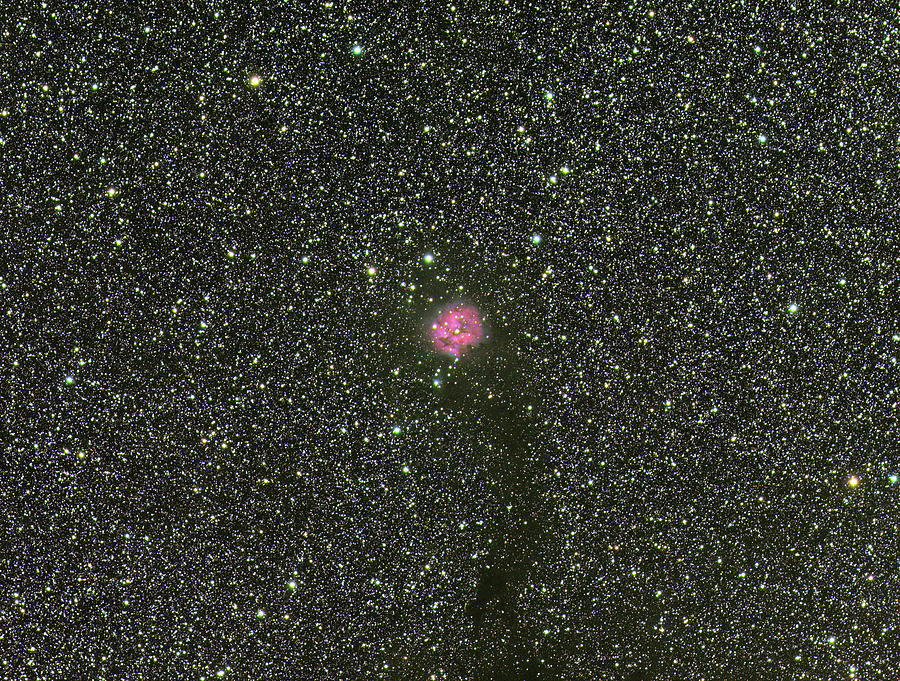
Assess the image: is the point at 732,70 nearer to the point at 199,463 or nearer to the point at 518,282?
the point at 518,282

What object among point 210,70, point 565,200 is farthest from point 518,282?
point 210,70

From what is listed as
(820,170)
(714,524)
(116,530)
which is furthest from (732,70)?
(116,530)

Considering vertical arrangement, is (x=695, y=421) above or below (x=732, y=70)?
below

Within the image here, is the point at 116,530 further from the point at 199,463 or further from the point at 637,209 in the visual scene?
the point at 637,209

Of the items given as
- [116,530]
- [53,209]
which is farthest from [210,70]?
[116,530]

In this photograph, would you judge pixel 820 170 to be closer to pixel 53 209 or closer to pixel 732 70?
pixel 732 70

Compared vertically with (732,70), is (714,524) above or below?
below
